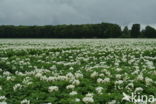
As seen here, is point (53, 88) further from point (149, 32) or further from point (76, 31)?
point (76, 31)

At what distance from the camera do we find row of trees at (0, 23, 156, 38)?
95.4m

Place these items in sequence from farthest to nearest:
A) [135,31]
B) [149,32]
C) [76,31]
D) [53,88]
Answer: [135,31], [76,31], [149,32], [53,88]

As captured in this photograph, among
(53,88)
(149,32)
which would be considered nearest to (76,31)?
(149,32)

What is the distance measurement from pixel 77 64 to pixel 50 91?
7771 mm

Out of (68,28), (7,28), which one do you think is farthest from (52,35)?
(7,28)

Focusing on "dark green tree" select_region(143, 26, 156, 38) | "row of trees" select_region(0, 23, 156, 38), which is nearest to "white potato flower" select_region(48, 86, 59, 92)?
"dark green tree" select_region(143, 26, 156, 38)

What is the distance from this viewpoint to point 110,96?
8.85 meters

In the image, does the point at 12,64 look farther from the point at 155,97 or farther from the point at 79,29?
the point at 79,29

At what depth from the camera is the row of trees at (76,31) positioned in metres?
95.4

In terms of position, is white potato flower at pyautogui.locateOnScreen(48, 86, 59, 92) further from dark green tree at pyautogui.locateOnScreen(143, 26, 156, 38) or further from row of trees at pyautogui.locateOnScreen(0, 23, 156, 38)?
row of trees at pyautogui.locateOnScreen(0, 23, 156, 38)

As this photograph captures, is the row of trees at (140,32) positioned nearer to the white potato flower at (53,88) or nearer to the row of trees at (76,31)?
the row of trees at (76,31)

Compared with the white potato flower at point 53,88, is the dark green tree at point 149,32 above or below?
below

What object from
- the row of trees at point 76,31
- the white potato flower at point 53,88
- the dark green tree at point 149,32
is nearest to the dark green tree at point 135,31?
the row of trees at point 76,31

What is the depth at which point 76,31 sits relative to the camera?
96.9 meters
